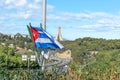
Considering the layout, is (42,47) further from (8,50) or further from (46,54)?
(8,50)

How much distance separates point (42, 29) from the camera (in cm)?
846

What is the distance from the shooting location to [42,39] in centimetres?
825

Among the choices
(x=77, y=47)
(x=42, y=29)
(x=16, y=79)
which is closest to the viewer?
(x=16, y=79)

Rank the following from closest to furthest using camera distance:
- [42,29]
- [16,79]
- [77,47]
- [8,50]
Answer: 1. [16,79]
2. [42,29]
3. [8,50]
4. [77,47]

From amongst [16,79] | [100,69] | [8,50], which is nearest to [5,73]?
[16,79]

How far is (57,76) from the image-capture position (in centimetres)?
825

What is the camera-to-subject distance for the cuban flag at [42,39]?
8188mm

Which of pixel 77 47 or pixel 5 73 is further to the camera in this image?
pixel 77 47

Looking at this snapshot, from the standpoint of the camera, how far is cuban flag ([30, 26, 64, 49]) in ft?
26.9

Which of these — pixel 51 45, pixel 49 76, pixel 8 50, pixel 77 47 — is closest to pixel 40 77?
pixel 49 76

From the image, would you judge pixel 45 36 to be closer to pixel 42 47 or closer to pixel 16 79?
pixel 42 47

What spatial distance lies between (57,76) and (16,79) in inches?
35.2

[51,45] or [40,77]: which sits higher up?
[51,45]

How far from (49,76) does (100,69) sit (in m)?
1.25
